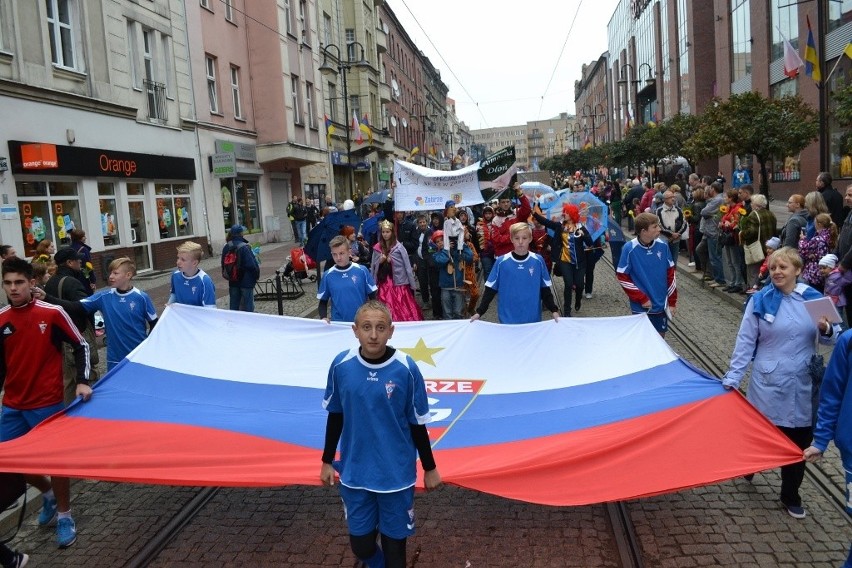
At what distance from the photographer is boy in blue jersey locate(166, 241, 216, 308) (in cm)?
770

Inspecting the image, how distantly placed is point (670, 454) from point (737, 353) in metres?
1.00

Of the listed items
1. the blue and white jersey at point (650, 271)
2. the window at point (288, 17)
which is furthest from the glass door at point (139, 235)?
the blue and white jersey at point (650, 271)

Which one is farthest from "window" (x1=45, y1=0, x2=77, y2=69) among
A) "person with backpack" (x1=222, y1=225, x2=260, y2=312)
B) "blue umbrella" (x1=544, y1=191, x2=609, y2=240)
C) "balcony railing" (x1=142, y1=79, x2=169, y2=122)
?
"blue umbrella" (x1=544, y1=191, x2=609, y2=240)

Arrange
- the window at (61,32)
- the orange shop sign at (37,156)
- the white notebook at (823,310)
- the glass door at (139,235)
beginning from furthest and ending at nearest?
the glass door at (139,235), the window at (61,32), the orange shop sign at (37,156), the white notebook at (823,310)

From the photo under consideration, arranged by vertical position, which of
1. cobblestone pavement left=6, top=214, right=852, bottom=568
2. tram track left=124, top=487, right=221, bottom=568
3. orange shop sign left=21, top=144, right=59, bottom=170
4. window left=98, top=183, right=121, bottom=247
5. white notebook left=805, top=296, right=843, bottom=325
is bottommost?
cobblestone pavement left=6, top=214, right=852, bottom=568

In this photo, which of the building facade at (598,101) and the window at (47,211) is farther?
the building facade at (598,101)

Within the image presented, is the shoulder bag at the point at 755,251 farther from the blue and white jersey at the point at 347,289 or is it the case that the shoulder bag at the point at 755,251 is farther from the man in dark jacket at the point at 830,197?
the blue and white jersey at the point at 347,289

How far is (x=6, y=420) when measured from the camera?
5.29 metres

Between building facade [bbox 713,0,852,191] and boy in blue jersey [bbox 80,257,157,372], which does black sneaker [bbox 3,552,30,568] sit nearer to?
boy in blue jersey [bbox 80,257,157,372]

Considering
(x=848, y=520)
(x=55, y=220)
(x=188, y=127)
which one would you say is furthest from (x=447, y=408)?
(x=188, y=127)

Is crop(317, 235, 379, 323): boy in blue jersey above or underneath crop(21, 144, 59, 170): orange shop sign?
underneath

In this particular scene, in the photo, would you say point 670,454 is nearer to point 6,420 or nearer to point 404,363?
point 404,363

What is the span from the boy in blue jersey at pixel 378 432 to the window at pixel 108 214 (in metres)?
17.8

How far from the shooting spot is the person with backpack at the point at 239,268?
11.6 meters
